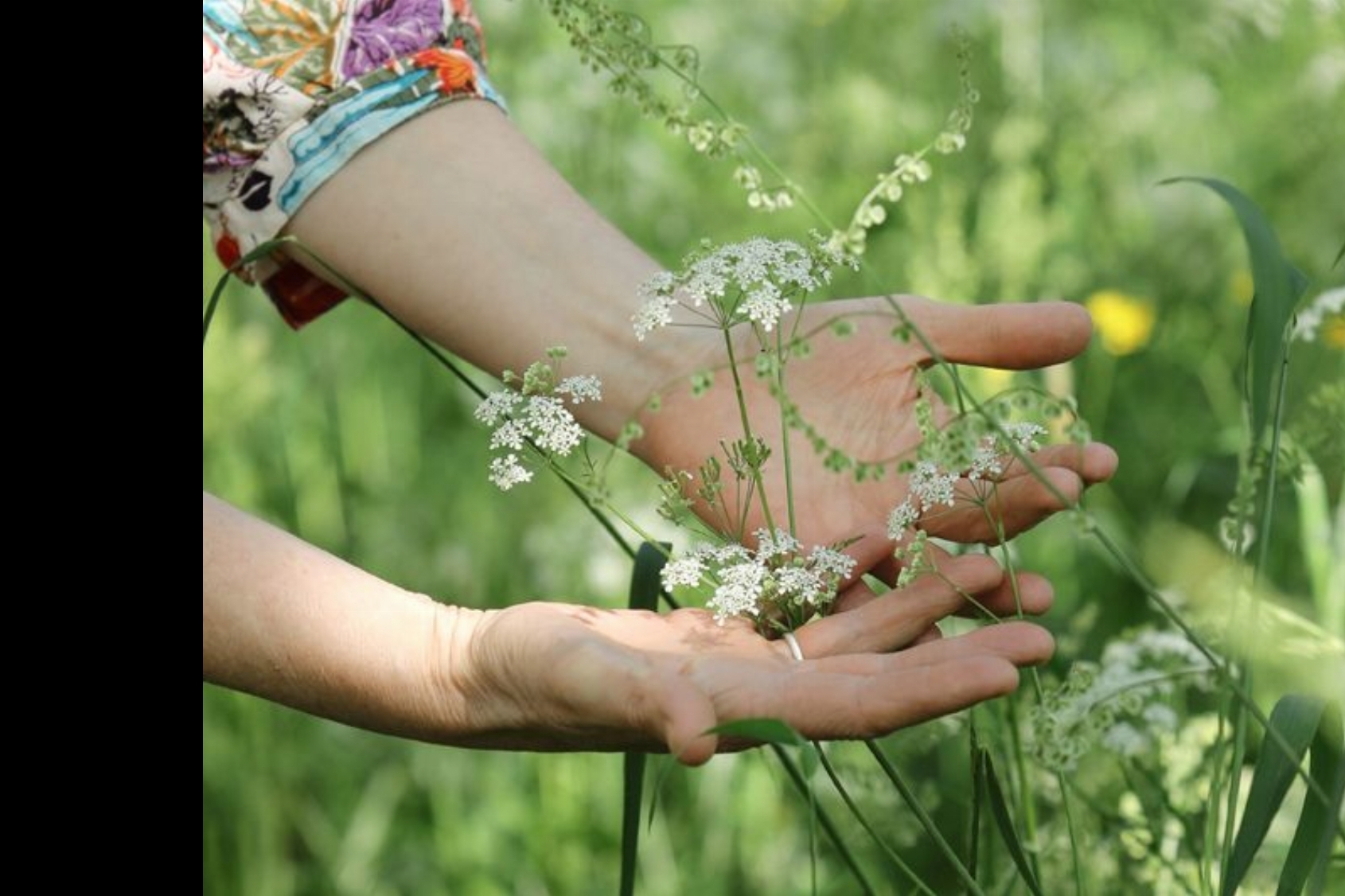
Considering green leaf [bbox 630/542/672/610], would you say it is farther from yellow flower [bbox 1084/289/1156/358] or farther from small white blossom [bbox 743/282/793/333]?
yellow flower [bbox 1084/289/1156/358]

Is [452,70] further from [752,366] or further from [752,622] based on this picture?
[752,622]

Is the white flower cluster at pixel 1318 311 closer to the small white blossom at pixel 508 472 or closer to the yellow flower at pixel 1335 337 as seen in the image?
the small white blossom at pixel 508 472

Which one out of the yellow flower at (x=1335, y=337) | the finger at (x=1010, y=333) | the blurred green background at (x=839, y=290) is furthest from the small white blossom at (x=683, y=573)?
the yellow flower at (x=1335, y=337)

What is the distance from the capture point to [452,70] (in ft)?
5.45

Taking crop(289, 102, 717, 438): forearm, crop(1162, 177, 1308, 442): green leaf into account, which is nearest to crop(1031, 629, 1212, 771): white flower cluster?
crop(1162, 177, 1308, 442): green leaf

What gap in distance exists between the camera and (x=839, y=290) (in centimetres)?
262

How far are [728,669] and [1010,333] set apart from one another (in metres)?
0.38

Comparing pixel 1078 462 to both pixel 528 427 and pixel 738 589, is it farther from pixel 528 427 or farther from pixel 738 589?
pixel 528 427

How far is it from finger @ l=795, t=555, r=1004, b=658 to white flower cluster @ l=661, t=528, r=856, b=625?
0.07ft

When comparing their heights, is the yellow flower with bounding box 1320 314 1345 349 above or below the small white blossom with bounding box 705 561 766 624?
below

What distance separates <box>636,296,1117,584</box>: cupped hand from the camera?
130 centimetres

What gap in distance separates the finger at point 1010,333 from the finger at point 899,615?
19 centimetres
